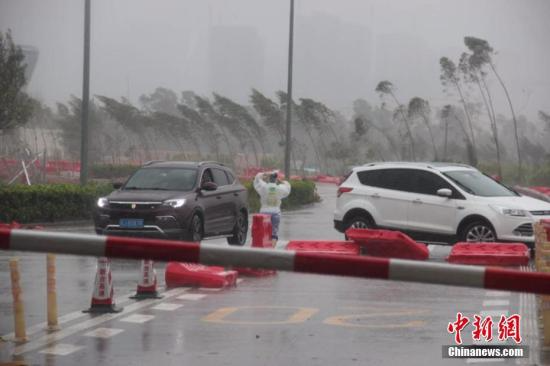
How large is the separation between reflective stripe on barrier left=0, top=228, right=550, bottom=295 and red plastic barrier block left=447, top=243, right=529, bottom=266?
11721 mm

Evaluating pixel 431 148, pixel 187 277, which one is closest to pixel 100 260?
pixel 187 277

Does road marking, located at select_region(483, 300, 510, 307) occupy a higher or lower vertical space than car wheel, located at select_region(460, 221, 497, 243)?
lower

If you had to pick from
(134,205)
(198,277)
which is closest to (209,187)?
(134,205)

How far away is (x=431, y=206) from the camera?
66.5ft

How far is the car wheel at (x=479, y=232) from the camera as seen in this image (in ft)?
64.7

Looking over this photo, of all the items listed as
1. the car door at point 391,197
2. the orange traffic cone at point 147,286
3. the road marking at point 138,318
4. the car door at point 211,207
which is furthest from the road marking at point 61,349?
the car door at point 391,197

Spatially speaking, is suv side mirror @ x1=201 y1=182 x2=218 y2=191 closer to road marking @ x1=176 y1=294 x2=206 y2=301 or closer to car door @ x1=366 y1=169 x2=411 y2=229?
car door @ x1=366 y1=169 x2=411 y2=229

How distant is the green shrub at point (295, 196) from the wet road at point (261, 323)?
2300cm

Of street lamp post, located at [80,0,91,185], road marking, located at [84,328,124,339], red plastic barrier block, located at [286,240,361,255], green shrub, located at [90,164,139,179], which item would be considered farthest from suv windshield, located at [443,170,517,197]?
green shrub, located at [90,164,139,179]

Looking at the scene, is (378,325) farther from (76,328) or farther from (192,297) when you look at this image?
(192,297)

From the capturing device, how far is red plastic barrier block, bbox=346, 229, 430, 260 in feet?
59.9

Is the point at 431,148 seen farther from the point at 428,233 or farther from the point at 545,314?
the point at 545,314

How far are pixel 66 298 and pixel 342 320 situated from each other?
3790 millimetres

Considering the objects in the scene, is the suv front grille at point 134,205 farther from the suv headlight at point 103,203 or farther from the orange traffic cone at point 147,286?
the orange traffic cone at point 147,286
